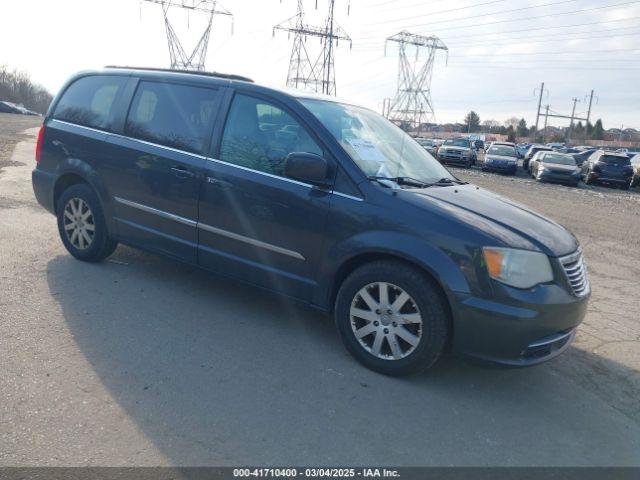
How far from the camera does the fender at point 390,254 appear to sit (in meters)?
3.52

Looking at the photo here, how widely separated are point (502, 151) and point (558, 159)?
13.1ft

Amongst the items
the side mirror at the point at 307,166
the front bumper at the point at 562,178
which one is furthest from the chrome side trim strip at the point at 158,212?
the front bumper at the point at 562,178

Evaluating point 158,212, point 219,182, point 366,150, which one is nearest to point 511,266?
point 366,150

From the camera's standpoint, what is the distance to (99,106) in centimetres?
550

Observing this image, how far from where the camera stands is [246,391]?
3.44 meters

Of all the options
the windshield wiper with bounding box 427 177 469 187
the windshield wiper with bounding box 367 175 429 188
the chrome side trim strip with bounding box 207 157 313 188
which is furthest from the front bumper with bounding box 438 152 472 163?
the chrome side trim strip with bounding box 207 157 313 188

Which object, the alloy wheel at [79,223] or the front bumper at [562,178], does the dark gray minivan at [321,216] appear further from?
the front bumper at [562,178]

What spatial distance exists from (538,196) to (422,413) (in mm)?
15373

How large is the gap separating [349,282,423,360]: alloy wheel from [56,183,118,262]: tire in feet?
9.65

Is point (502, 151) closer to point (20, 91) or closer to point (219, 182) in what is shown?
point (219, 182)

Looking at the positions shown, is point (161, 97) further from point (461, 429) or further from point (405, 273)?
point (461, 429)

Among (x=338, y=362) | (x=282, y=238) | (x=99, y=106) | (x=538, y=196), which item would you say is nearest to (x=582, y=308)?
(x=338, y=362)

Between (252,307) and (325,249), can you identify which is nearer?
(325,249)

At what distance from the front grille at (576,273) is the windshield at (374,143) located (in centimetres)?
125
